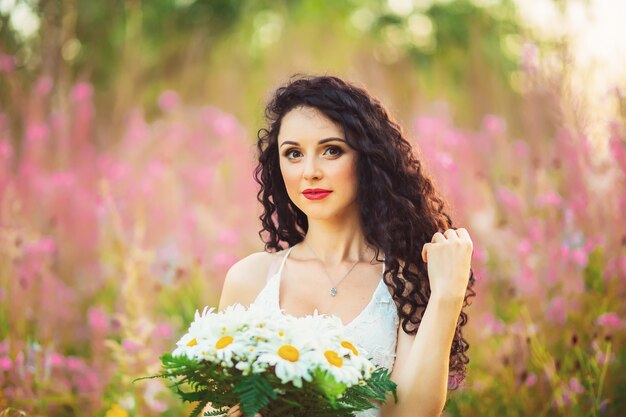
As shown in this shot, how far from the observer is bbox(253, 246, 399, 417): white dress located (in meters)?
2.40

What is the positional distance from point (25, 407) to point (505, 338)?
7.74 ft

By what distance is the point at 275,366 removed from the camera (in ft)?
6.47

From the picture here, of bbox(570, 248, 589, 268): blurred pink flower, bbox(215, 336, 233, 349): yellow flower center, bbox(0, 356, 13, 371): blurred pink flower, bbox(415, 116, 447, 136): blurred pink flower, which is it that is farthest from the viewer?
bbox(415, 116, 447, 136): blurred pink flower

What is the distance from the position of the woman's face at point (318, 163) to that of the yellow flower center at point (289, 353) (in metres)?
0.68

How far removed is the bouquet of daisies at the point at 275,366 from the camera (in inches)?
74.8

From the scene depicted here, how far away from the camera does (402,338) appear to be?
2.45 metres

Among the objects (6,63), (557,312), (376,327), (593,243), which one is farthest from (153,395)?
(6,63)

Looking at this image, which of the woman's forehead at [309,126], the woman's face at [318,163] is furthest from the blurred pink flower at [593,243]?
the woman's forehead at [309,126]

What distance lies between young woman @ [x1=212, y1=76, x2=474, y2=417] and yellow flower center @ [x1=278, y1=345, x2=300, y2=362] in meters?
0.50

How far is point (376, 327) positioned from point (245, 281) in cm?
54

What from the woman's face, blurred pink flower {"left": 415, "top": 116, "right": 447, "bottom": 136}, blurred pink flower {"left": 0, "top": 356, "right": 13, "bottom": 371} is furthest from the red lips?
blurred pink flower {"left": 415, "top": 116, "right": 447, "bottom": 136}

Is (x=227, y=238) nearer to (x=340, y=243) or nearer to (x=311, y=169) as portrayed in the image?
(x=340, y=243)

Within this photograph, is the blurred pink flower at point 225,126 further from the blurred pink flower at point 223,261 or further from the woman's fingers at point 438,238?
the woman's fingers at point 438,238

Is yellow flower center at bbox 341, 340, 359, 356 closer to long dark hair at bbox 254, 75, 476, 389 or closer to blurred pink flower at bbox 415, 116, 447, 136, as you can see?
long dark hair at bbox 254, 75, 476, 389
